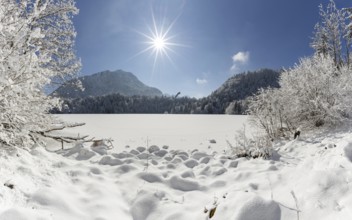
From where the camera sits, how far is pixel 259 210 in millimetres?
3459

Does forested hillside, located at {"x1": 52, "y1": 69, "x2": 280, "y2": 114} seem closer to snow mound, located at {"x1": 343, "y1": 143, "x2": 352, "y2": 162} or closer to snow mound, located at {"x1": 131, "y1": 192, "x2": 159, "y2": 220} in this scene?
snow mound, located at {"x1": 343, "y1": 143, "x2": 352, "y2": 162}

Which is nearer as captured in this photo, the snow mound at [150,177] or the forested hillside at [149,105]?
the snow mound at [150,177]

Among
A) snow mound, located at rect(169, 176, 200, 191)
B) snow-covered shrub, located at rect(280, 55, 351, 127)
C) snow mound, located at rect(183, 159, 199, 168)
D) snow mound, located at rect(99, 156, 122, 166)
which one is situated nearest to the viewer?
snow mound, located at rect(169, 176, 200, 191)

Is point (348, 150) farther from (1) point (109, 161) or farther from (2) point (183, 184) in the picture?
(1) point (109, 161)

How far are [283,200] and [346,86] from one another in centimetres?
902

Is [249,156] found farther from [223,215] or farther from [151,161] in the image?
[223,215]

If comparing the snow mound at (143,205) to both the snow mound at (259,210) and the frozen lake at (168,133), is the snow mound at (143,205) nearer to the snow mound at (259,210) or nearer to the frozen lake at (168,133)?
the snow mound at (259,210)

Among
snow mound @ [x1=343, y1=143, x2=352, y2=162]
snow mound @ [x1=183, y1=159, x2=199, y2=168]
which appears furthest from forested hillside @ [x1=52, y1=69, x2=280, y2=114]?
snow mound @ [x1=343, y1=143, x2=352, y2=162]

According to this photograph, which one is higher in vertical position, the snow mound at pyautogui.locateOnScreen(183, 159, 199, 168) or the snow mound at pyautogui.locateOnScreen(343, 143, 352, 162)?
the snow mound at pyautogui.locateOnScreen(343, 143, 352, 162)

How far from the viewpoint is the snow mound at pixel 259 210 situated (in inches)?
134

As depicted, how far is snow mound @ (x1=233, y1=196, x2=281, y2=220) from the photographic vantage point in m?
3.40

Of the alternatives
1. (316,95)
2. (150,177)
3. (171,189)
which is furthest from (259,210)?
(316,95)

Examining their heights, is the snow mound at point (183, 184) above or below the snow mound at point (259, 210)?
below

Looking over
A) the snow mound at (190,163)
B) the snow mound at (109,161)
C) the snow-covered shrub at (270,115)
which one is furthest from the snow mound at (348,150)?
the snow-covered shrub at (270,115)
